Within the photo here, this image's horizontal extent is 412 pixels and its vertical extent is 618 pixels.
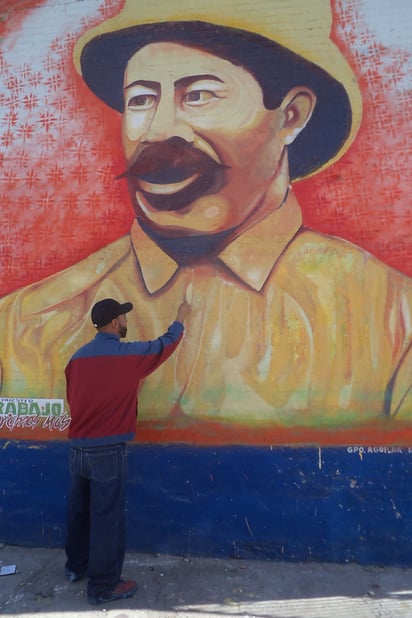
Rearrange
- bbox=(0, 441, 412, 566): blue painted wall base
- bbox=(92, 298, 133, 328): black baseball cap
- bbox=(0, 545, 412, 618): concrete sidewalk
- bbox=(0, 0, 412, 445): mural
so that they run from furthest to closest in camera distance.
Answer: bbox=(0, 0, 412, 445): mural → bbox=(0, 441, 412, 566): blue painted wall base → bbox=(92, 298, 133, 328): black baseball cap → bbox=(0, 545, 412, 618): concrete sidewalk

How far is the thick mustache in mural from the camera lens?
371 cm

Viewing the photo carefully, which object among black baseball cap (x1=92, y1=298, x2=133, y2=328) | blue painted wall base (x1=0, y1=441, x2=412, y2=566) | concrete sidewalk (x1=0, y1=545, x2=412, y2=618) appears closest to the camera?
concrete sidewalk (x1=0, y1=545, x2=412, y2=618)

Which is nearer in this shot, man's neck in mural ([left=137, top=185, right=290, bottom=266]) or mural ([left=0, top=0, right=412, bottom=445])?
mural ([left=0, top=0, right=412, bottom=445])

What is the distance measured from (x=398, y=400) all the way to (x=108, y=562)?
224 centimetres

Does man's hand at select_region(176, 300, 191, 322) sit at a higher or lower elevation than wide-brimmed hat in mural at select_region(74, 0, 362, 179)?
lower

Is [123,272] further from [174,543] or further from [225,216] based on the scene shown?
[174,543]

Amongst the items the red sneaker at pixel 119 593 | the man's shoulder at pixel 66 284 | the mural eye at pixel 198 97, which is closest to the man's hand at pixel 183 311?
the man's shoulder at pixel 66 284

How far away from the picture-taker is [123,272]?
373 cm

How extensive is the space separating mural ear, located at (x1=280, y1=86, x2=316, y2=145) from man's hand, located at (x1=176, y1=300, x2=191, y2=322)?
56.9 inches

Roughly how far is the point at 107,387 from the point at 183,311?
0.90 metres

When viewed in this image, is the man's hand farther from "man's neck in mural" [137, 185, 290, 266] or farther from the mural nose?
the mural nose

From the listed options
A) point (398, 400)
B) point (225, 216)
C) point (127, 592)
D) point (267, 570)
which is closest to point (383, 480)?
point (398, 400)

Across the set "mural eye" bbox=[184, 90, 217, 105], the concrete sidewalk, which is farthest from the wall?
the concrete sidewalk

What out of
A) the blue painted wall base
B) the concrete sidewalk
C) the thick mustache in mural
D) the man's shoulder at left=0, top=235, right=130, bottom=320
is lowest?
the concrete sidewalk
